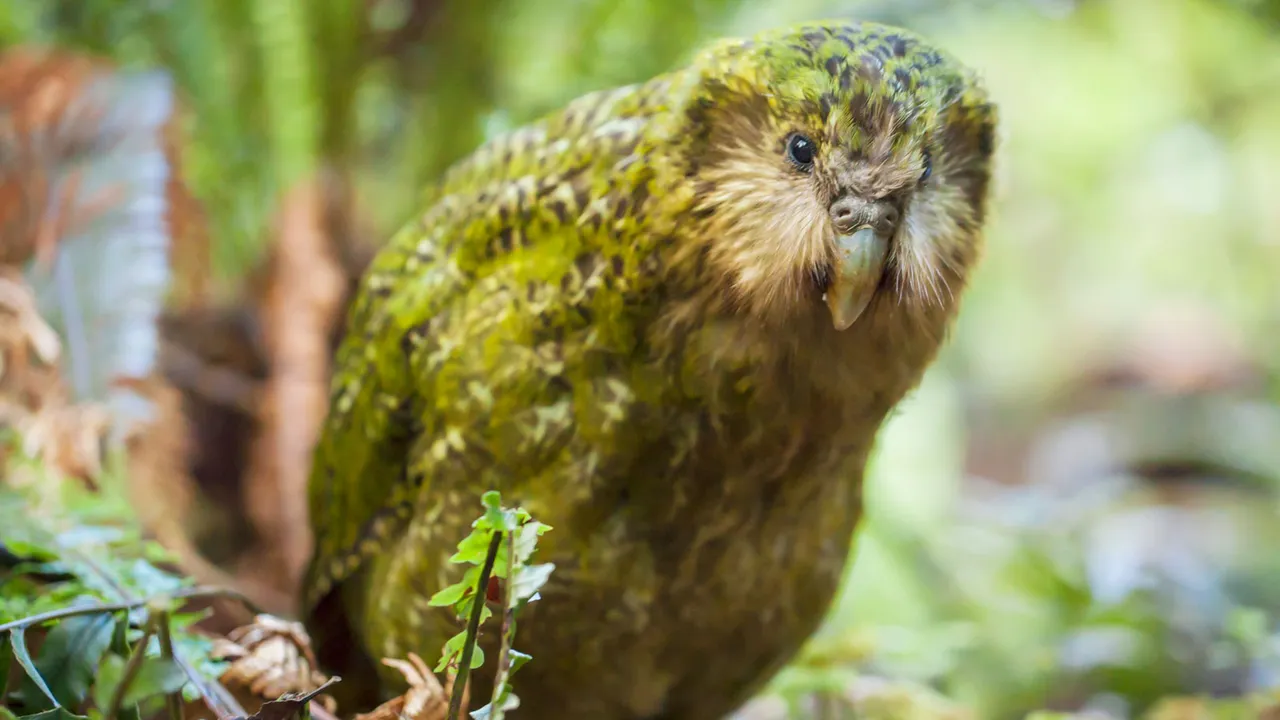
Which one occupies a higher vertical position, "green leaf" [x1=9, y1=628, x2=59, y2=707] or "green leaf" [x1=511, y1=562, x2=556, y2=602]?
"green leaf" [x1=511, y1=562, x2=556, y2=602]

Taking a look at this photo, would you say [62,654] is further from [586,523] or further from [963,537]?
[963,537]

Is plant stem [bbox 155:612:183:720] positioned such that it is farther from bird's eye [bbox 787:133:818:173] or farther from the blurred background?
the blurred background

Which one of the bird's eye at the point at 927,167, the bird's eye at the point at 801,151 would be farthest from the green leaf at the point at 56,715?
the bird's eye at the point at 927,167

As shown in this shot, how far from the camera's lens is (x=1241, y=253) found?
4.78 m

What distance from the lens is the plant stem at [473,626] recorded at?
1011mm

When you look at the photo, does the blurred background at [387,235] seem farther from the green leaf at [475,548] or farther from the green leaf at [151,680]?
the green leaf at [151,680]

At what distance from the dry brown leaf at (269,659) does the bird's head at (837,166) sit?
0.73 meters

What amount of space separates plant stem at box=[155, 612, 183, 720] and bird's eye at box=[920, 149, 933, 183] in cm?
93

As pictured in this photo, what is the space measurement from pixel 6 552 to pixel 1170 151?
4933mm

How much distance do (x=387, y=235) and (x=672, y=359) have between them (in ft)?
6.27

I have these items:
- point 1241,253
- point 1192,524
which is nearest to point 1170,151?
point 1241,253

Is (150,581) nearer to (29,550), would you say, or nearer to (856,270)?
(29,550)

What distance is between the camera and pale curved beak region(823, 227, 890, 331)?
119 cm

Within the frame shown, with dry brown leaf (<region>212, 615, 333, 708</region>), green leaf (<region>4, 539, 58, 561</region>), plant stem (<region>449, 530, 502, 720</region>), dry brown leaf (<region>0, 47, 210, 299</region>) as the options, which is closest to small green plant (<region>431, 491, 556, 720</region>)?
plant stem (<region>449, 530, 502, 720</region>)
